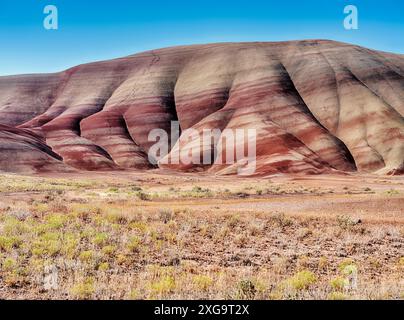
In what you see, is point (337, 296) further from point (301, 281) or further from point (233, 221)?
point (233, 221)

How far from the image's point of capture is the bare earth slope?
7819 centimetres

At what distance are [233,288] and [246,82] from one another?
93573mm

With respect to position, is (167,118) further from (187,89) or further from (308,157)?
(308,157)

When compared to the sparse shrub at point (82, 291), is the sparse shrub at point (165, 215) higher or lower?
lower

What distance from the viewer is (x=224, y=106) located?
96062 mm

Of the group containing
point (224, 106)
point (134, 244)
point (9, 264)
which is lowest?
point (134, 244)

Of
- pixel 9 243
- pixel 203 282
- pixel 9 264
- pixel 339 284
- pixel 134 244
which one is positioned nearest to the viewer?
pixel 203 282

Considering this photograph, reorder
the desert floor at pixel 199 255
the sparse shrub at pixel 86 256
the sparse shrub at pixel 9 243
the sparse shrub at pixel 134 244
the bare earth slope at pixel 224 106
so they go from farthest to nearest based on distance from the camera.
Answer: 1. the bare earth slope at pixel 224 106
2. the sparse shrub at pixel 134 244
3. the sparse shrub at pixel 9 243
4. the sparse shrub at pixel 86 256
5. the desert floor at pixel 199 255

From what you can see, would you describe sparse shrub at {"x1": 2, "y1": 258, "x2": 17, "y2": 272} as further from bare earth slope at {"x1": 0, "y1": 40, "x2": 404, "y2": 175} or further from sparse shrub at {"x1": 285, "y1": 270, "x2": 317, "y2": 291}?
bare earth slope at {"x1": 0, "y1": 40, "x2": 404, "y2": 175}

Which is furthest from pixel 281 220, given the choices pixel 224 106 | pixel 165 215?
pixel 224 106

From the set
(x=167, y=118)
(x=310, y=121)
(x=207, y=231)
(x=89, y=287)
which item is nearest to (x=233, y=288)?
(x=89, y=287)

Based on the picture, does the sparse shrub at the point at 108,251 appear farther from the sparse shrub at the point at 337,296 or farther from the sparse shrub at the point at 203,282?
the sparse shrub at the point at 337,296

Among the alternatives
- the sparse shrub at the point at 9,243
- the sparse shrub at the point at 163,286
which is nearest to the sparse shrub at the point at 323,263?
the sparse shrub at the point at 163,286

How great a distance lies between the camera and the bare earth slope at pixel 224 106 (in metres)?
78.2
